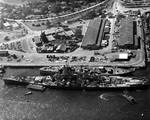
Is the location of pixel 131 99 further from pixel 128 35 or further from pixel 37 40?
pixel 37 40

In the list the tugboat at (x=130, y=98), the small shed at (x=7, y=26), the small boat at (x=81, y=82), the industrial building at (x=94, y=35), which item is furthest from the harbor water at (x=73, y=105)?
the small shed at (x=7, y=26)

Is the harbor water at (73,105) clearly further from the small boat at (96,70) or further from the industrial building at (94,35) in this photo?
the industrial building at (94,35)

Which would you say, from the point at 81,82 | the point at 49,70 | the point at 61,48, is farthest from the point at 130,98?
the point at 61,48

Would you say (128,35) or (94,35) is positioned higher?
(128,35)

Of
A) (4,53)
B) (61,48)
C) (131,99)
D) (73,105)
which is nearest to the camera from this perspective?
(131,99)

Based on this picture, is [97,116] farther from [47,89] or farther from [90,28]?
[90,28]

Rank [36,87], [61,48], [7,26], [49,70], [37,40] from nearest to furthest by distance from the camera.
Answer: [36,87] → [49,70] → [61,48] → [37,40] → [7,26]

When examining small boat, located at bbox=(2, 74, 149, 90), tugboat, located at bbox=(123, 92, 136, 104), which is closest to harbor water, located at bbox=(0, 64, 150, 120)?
tugboat, located at bbox=(123, 92, 136, 104)
